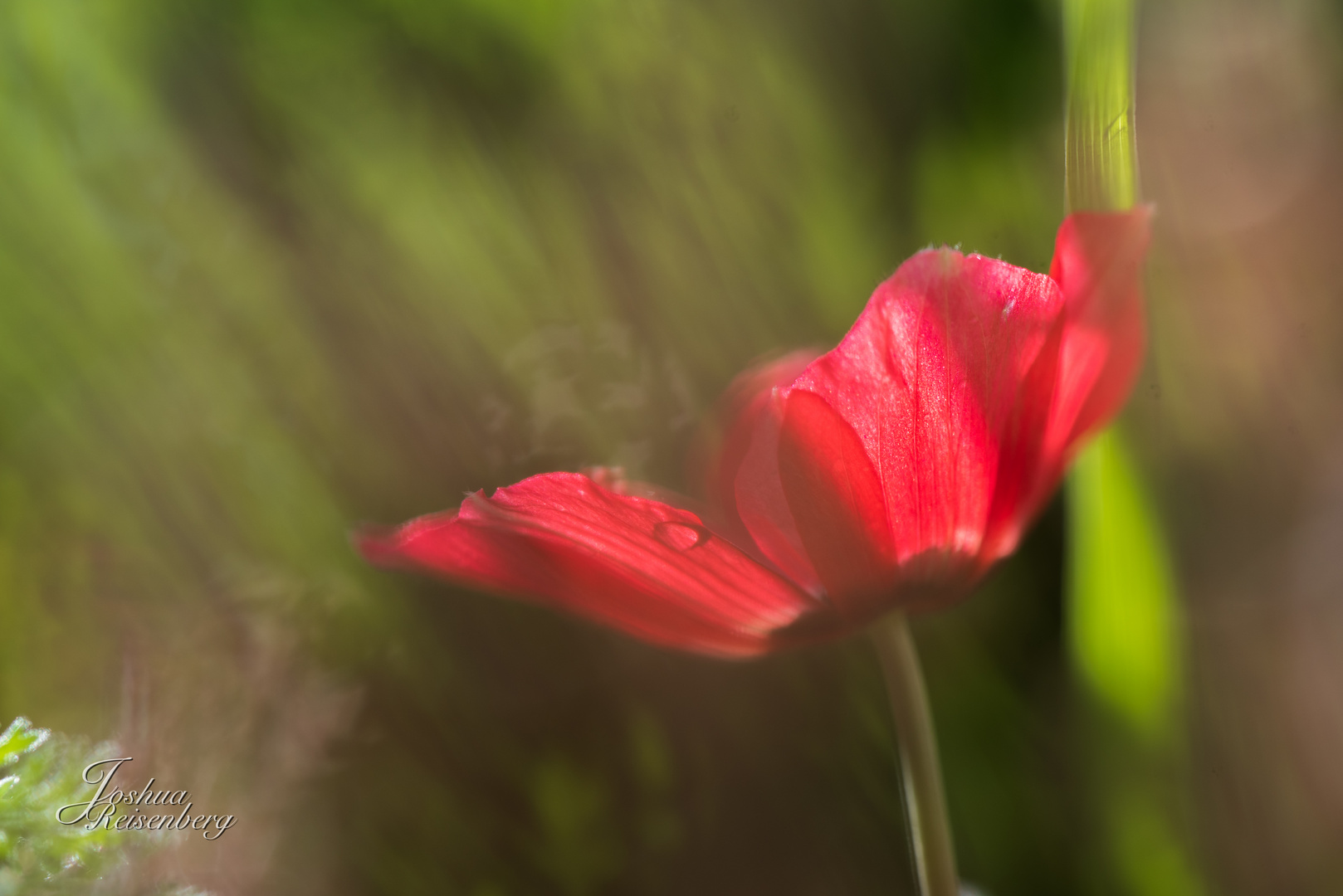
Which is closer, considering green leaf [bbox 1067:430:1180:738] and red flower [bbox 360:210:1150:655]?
red flower [bbox 360:210:1150:655]

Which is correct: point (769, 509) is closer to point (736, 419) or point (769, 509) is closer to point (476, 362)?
point (736, 419)

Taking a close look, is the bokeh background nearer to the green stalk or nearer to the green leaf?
the green leaf

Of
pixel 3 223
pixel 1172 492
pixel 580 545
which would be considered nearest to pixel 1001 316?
pixel 580 545

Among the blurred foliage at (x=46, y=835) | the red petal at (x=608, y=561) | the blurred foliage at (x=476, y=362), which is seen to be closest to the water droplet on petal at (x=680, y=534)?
the red petal at (x=608, y=561)

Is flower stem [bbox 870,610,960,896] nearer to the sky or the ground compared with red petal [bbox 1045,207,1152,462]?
nearer to the ground

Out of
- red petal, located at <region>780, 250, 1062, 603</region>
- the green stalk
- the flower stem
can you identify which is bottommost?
the flower stem

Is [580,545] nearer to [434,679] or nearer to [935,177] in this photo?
[434,679]

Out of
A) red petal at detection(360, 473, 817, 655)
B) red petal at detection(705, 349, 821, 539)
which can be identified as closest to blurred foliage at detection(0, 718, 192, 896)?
red petal at detection(360, 473, 817, 655)

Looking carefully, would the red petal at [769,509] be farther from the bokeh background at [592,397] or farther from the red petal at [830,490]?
the bokeh background at [592,397]
